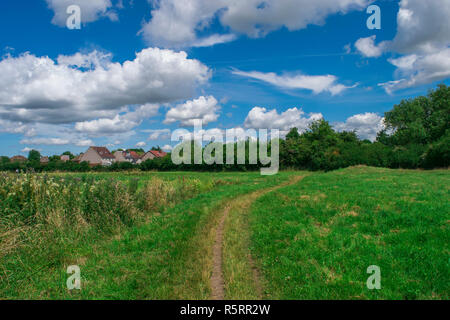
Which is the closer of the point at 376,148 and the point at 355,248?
the point at 355,248

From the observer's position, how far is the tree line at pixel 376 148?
3744 centimetres

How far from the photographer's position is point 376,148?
40.5 metres

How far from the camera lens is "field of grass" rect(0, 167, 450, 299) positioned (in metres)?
4.49

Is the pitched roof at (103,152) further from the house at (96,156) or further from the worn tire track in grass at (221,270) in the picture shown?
the worn tire track in grass at (221,270)

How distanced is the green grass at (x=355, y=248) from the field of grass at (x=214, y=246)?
2 cm

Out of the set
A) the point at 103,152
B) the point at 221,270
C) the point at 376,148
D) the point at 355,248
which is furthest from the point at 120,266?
the point at 103,152

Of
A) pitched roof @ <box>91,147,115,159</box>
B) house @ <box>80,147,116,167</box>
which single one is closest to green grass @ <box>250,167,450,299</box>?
house @ <box>80,147,116,167</box>

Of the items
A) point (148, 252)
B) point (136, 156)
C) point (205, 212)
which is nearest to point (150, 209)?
point (205, 212)

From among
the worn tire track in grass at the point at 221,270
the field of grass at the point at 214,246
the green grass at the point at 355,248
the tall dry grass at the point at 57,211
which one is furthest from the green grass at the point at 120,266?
the green grass at the point at 355,248

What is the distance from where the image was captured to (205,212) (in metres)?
10.4

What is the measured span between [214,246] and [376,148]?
41.6 meters

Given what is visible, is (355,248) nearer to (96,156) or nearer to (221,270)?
(221,270)
